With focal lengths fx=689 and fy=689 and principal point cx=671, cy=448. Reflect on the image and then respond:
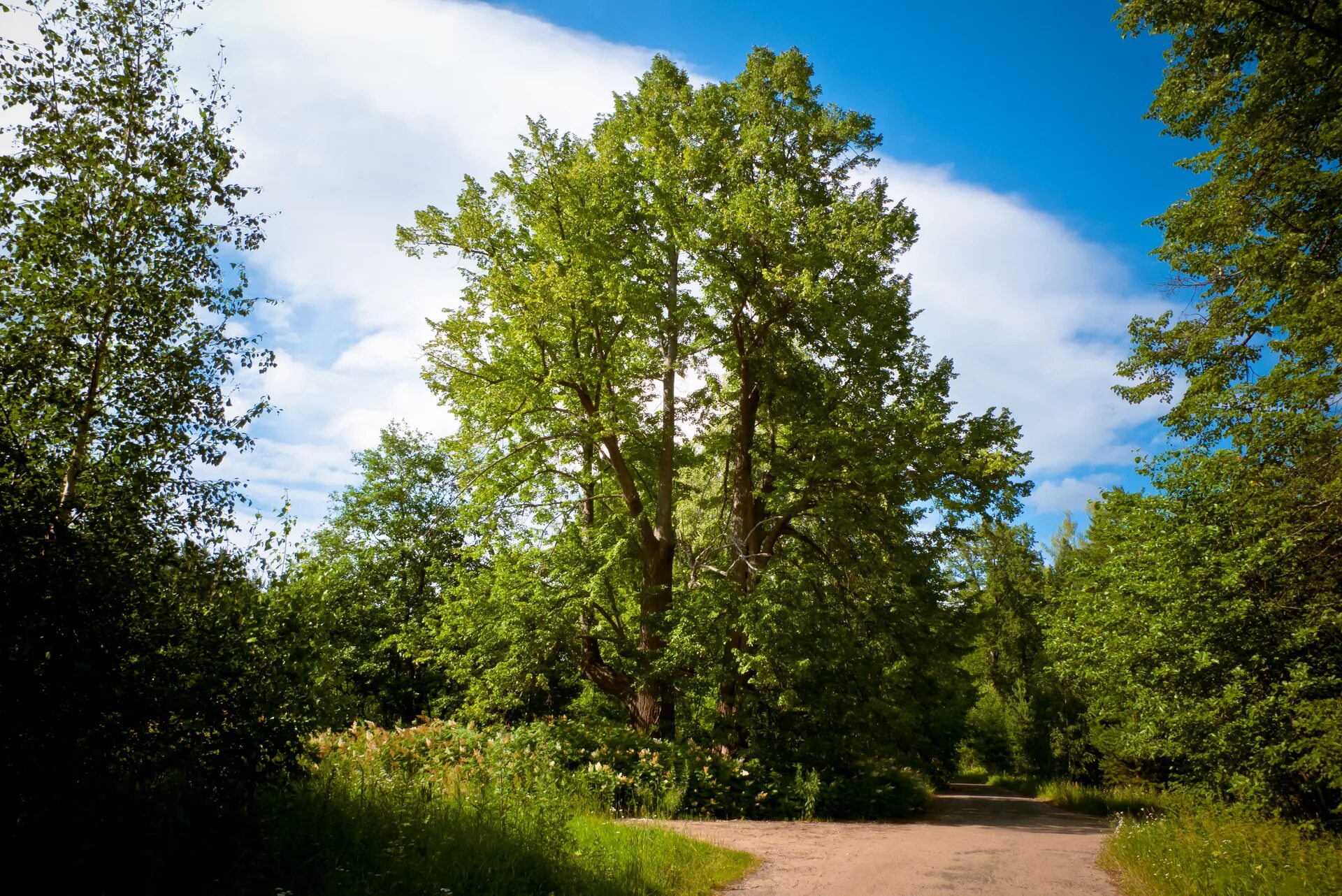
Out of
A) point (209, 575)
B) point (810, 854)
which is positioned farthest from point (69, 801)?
point (810, 854)

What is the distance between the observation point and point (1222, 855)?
800cm

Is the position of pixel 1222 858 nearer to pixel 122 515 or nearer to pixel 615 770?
pixel 615 770

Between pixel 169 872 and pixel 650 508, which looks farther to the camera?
pixel 650 508

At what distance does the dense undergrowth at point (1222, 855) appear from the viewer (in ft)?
23.2

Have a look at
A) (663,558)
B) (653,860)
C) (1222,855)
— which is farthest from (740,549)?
(1222,855)

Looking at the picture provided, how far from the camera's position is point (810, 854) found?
356 inches

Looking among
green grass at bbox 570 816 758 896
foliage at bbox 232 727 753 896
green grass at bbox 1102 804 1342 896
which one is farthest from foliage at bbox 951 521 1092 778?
foliage at bbox 232 727 753 896

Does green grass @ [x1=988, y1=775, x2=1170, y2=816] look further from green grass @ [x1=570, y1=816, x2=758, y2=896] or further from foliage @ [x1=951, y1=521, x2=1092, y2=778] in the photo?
green grass @ [x1=570, y1=816, x2=758, y2=896]

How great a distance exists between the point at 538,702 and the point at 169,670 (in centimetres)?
1401

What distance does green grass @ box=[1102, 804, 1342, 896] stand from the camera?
7.05m

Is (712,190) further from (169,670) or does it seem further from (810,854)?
(169,670)

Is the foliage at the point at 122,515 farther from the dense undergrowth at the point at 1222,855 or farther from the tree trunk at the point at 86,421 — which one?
the dense undergrowth at the point at 1222,855

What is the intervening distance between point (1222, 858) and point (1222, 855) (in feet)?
0.26

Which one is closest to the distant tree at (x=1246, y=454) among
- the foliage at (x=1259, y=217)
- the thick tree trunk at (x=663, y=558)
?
Result: the foliage at (x=1259, y=217)
